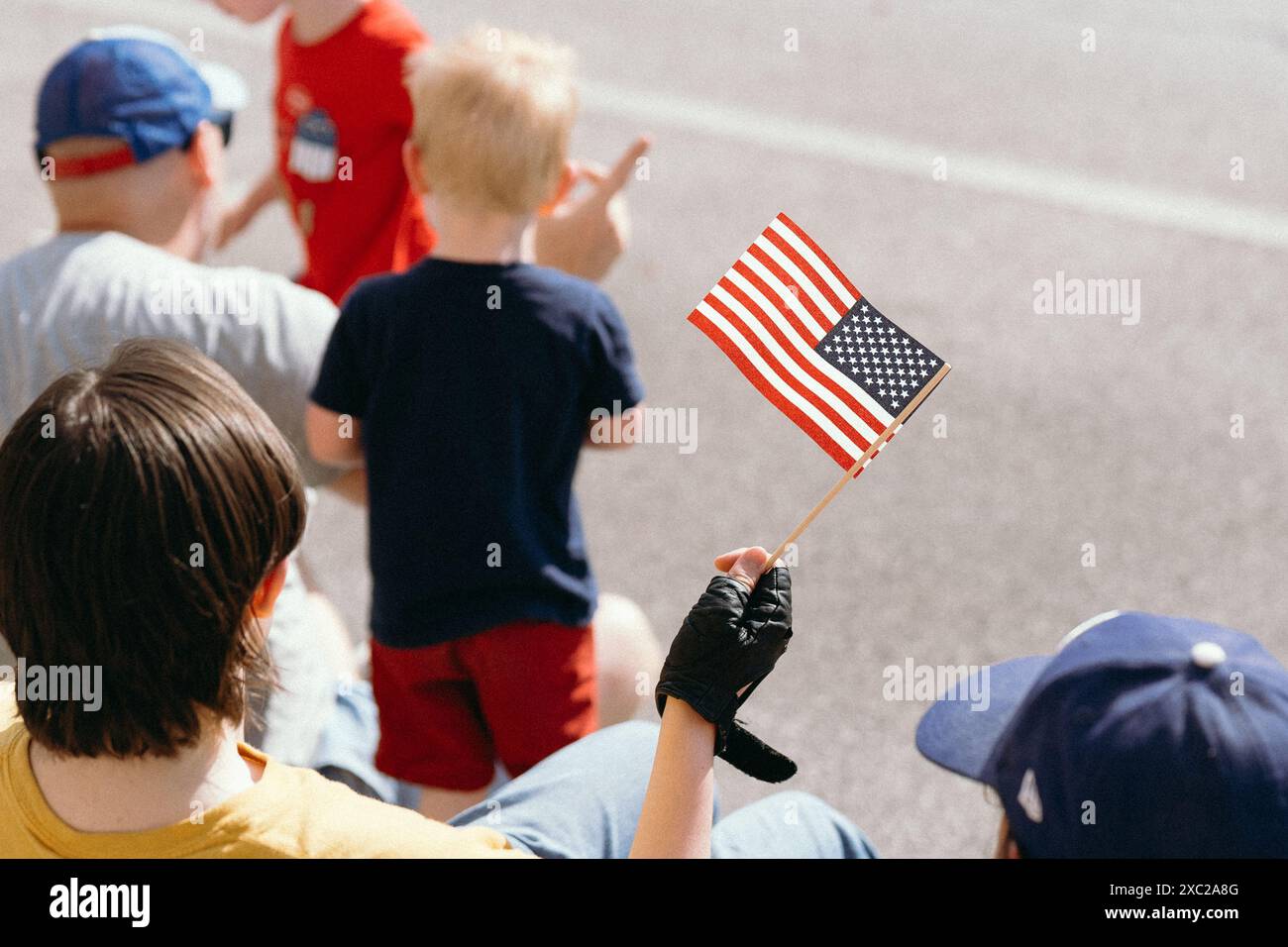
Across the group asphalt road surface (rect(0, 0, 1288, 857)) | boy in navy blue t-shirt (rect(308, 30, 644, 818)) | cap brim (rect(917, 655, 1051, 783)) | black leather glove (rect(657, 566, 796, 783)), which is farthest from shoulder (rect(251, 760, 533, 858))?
asphalt road surface (rect(0, 0, 1288, 857))

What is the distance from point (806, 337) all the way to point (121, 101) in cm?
171

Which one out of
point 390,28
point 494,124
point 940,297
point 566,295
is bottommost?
point 940,297

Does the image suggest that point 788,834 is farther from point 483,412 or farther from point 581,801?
point 483,412

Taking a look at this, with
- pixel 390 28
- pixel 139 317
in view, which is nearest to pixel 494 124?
pixel 139 317

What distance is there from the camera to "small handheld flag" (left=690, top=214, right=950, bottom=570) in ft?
7.20

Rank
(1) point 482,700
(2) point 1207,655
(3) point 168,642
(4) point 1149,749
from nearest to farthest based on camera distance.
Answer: (3) point 168,642
(4) point 1149,749
(2) point 1207,655
(1) point 482,700

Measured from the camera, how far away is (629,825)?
98.1 inches

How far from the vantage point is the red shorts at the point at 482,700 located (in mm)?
3000

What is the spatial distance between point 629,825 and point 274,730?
0.81 meters

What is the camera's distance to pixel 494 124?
2.95m

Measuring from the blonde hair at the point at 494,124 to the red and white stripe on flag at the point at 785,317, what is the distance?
809 millimetres

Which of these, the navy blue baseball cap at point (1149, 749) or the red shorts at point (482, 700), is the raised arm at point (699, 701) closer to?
the navy blue baseball cap at point (1149, 749)
